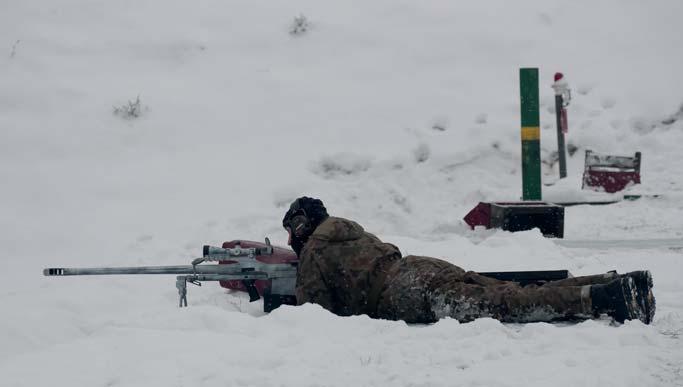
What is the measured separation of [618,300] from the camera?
445 centimetres

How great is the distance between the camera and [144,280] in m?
7.47

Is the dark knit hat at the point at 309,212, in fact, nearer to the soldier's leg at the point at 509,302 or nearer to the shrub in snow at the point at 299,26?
the soldier's leg at the point at 509,302

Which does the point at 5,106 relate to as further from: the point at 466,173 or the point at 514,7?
the point at 514,7

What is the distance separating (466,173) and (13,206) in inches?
246

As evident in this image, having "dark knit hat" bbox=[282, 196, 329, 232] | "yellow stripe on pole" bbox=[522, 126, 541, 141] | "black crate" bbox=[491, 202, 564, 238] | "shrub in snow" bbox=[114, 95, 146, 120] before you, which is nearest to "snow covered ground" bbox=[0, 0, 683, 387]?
"shrub in snow" bbox=[114, 95, 146, 120]

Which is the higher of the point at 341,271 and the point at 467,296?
the point at 341,271

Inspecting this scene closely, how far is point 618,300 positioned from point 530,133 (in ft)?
18.4

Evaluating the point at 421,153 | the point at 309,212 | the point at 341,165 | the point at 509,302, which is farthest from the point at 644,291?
the point at 421,153

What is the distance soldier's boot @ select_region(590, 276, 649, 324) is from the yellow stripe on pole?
215 inches

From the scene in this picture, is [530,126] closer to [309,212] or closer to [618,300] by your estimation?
[309,212]

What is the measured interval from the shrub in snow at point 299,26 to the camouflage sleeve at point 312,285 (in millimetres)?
10599

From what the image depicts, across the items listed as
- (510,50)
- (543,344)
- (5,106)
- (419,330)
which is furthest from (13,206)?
(510,50)

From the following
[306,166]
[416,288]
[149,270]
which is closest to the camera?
[416,288]

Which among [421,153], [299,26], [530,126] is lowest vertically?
[421,153]
